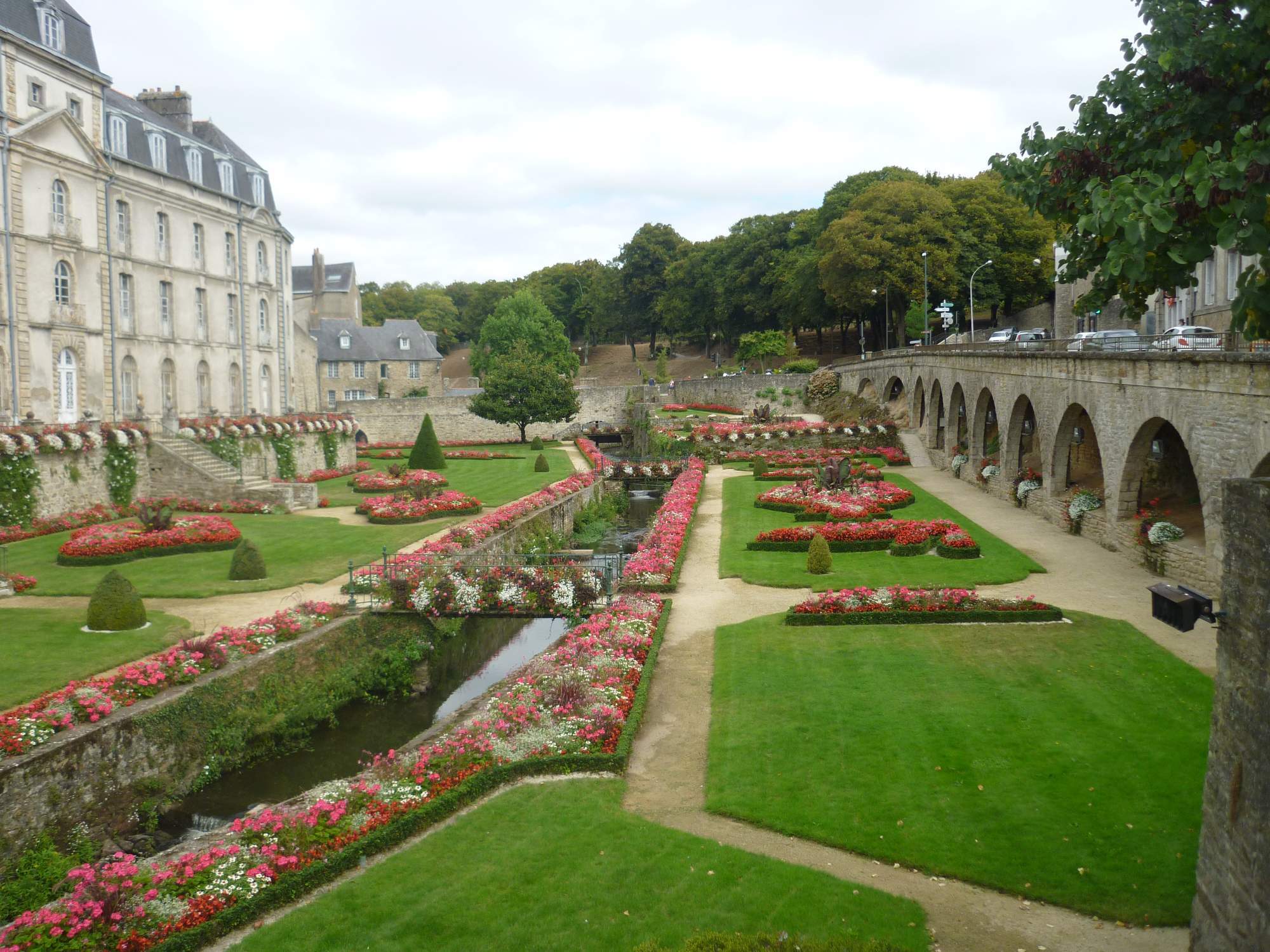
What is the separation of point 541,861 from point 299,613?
9646 mm

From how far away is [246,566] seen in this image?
21.6 meters

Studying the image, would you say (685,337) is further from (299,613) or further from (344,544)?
(299,613)

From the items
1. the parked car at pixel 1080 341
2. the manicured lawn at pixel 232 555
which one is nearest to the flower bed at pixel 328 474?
the manicured lawn at pixel 232 555

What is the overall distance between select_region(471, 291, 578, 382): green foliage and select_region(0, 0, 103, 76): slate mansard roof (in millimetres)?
43065

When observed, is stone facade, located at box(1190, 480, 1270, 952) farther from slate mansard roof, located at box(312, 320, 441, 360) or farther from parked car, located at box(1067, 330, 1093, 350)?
slate mansard roof, located at box(312, 320, 441, 360)

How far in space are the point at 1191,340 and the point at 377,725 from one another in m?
21.0

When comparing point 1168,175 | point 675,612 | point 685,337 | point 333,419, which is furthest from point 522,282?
point 1168,175

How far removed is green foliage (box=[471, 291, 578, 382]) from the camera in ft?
259

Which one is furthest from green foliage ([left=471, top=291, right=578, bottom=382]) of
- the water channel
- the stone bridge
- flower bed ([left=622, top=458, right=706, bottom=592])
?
the water channel

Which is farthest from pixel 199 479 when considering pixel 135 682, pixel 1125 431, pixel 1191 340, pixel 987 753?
pixel 1191 340

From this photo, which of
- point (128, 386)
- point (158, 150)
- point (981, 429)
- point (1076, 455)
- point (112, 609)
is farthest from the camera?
point (981, 429)

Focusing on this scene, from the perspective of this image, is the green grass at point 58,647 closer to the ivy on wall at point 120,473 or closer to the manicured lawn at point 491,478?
the ivy on wall at point 120,473

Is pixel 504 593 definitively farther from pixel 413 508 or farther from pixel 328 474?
pixel 328 474

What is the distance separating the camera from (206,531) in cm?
2559
